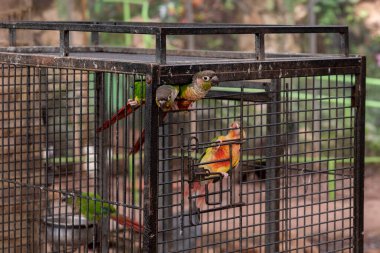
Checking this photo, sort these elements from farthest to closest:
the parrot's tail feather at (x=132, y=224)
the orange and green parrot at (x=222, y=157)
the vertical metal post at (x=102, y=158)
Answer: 1. the vertical metal post at (x=102, y=158)
2. the orange and green parrot at (x=222, y=157)
3. the parrot's tail feather at (x=132, y=224)

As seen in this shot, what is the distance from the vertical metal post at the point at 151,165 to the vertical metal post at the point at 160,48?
0.22 feet

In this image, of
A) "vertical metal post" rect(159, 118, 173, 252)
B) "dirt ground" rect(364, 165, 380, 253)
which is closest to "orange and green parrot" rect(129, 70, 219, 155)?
"vertical metal post" rect(159, 118, 173, 252)

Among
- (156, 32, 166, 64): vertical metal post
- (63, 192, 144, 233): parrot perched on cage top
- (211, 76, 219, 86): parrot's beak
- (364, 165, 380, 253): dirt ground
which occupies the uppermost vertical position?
(156, 32, 166, 64): vertical metal post

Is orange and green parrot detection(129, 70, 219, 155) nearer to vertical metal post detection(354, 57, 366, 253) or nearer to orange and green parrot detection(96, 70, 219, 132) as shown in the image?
orange and green parrot detection(96, 70, 219, 132)

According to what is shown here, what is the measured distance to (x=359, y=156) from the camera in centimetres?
335

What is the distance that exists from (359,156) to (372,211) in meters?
3.98

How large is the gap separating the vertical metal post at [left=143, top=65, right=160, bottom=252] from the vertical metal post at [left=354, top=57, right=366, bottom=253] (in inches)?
40.0

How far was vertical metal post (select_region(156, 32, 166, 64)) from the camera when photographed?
2.72 m

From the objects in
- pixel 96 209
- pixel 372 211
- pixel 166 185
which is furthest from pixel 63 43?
pixel 372 211

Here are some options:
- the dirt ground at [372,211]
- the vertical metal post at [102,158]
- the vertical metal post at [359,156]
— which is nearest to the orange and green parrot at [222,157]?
the vertical metal post at [359,156]

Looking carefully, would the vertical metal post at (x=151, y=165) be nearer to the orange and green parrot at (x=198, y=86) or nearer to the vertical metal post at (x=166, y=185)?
the orange and green parrot at (x=198, y=86)

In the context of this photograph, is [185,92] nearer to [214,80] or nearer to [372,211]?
[214,80]

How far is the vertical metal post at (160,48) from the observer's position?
2.72m

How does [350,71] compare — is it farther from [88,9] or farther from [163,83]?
[88,9]
